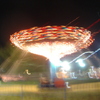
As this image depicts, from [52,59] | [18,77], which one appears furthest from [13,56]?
[52,59]

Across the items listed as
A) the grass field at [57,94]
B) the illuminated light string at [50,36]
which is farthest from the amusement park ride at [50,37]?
the grass field at [57,94]

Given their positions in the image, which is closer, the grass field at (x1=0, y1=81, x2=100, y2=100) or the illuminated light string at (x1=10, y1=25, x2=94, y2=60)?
the grass field at (x1=0, y1=81, x2=100, y2=100)

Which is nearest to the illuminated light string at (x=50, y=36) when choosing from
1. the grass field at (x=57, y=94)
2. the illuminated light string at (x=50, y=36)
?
the illuminated light string at (x=50, y=36)

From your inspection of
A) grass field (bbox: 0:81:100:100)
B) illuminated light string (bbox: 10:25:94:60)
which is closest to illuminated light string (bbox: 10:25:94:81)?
illuminated light string (bbox: 10:25:94:60)

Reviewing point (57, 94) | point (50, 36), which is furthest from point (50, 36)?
point (57, 94)

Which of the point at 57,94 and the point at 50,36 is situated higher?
the point at 50,36

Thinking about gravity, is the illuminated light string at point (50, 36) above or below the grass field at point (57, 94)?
above

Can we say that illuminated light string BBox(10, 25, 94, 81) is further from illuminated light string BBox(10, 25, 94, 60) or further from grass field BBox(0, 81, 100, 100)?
grass field BBox(0, 81, 100, 100)

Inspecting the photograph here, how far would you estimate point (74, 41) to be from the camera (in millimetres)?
15875

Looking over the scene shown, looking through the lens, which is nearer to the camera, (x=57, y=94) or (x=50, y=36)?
(x=57, y=94)

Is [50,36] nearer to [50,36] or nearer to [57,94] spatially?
[50,36]

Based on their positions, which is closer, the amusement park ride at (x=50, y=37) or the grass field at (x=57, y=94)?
the grass field at (x=57, y=94)

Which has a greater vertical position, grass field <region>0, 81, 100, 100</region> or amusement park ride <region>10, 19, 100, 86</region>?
amusement park ride <region>10, 19, 100, 86</region>

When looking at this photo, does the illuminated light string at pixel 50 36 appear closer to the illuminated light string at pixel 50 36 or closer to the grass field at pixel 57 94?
the illuminated light string at pixel 50 36
